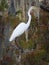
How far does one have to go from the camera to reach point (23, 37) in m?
6.10

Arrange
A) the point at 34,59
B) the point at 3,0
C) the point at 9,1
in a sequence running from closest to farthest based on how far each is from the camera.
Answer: the point at 34,59, the point at 3,0, the point at 9,1

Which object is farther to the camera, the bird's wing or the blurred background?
the bird's wing

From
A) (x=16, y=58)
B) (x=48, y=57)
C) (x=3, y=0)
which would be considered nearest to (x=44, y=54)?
(x=48, y=57)

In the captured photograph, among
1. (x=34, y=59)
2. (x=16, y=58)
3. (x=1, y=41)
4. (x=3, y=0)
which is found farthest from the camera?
(x=3, y=0)

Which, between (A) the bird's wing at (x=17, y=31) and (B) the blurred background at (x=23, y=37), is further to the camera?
(A) the bird's wing at (x=17, y=31)

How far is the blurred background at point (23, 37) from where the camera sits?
483 centimetres

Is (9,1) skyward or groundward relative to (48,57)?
skyward

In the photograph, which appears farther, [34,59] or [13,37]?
[13,37]

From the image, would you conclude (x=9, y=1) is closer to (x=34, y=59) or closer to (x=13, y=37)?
(x=13, y=37)

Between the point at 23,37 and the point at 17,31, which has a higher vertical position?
the point at 17,31

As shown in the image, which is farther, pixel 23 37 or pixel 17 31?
pixel 23 37

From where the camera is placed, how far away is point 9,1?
6.66 meters

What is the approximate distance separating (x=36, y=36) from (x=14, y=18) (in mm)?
644

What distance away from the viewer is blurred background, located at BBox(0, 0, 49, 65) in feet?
15.8
